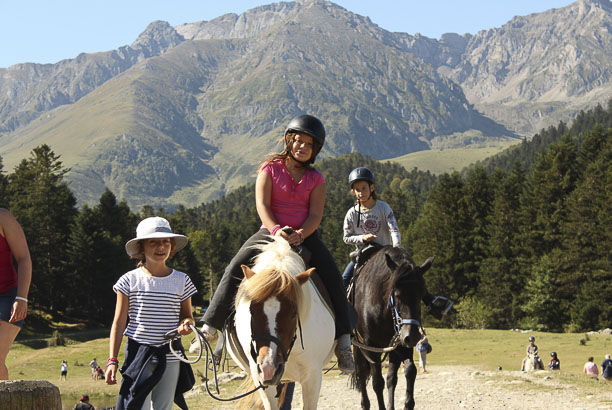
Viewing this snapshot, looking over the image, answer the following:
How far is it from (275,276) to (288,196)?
5.31ft

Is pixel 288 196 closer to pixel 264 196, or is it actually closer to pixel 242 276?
pixel 264 196

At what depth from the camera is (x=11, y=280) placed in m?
6.85

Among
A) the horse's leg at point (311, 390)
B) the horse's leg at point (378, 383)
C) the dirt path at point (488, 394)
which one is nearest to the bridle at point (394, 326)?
the horse's leg at point (378, 383)

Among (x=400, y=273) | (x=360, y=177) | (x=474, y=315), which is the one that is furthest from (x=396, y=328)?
(x=474, y=315)

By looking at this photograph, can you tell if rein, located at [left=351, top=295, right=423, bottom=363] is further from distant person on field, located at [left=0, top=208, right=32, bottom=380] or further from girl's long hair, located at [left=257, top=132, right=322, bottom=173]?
distant person on field, located at [left=0, top=208, right=32, bottom=380]

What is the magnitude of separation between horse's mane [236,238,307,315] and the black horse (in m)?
3.10

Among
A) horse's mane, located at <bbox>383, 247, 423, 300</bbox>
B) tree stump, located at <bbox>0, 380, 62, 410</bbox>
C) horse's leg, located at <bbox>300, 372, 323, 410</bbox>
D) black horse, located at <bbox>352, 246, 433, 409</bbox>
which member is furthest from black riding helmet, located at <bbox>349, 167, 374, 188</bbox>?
tree stump, located at <bbox>0, 380, 62, 410</bbox>

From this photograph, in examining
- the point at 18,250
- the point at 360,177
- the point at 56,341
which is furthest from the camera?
the point at 56,341

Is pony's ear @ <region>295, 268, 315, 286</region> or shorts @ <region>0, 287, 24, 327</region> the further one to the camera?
shorts @ <region>0, 287, 24, 327</region>

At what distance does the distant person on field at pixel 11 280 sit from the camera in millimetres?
6594

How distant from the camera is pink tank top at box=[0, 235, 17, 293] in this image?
6773 mm

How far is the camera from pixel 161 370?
641 centimetres

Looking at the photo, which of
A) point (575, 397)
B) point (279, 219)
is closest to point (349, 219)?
point (279, 219)

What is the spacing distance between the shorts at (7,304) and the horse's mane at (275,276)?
2.46 meters
